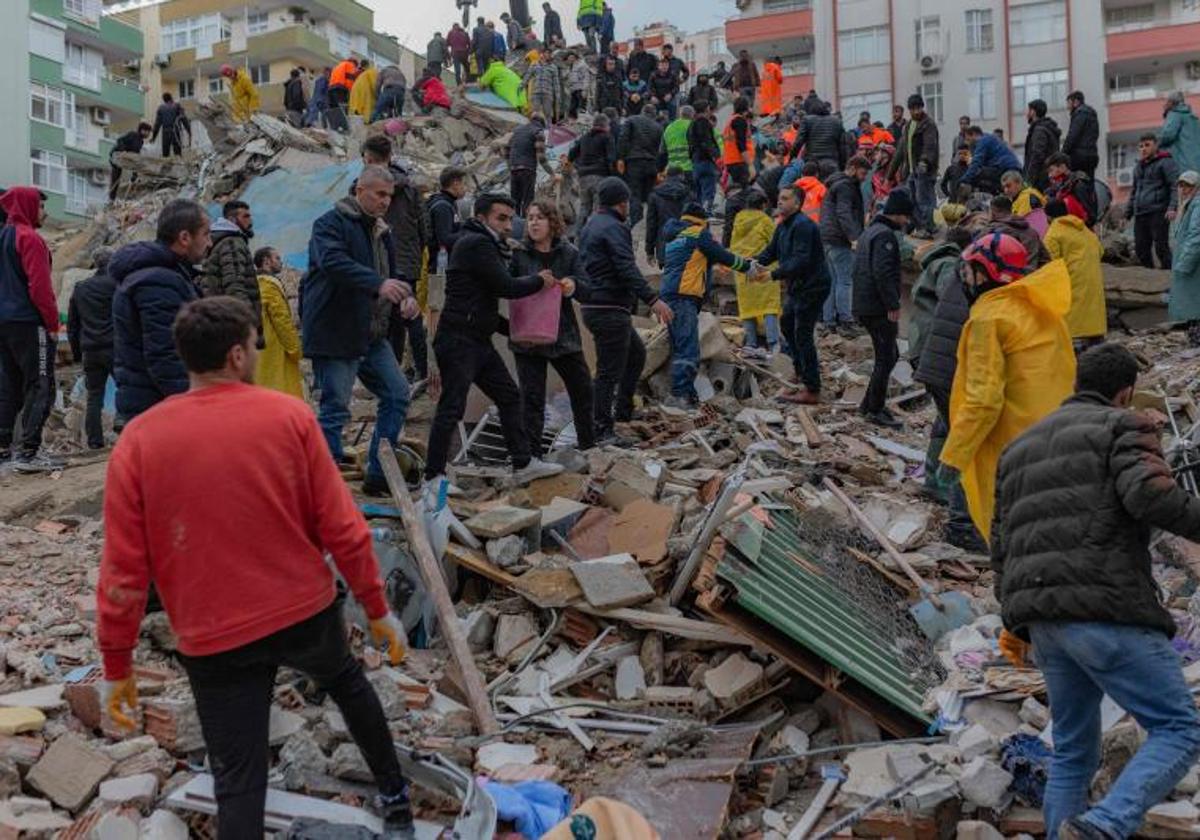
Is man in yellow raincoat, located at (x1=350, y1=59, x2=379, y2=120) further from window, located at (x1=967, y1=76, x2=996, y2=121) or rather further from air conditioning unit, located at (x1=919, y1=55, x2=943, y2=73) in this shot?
window, located at (x1=967, y1=76, x2=996, y2=121)

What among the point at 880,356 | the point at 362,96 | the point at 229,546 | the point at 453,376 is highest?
the point at 362,96

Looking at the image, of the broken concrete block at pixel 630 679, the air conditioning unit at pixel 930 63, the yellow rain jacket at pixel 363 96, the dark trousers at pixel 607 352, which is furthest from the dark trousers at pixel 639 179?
the air conditioning unit at pixel 930 63

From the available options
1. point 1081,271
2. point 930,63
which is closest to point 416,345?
point 1081,271

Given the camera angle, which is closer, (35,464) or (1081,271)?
(35,464)

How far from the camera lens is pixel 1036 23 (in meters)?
41.6

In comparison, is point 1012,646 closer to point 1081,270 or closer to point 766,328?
point 1081,270

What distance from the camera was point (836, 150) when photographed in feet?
54.4

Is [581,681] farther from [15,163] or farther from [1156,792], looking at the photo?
[15,163]

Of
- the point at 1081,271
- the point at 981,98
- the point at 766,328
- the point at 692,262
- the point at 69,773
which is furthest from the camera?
the point at 981,98

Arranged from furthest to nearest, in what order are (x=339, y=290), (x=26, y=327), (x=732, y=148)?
(x=732, y=148) → (x=26, y=327) → (x=339, y=290)

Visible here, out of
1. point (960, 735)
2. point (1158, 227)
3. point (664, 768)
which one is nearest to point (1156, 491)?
point (960, 735)

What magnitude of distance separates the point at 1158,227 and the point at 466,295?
10037mm

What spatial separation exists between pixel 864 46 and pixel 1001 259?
40989 millimetres

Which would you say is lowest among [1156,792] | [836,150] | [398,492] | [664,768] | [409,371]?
[664,768]
